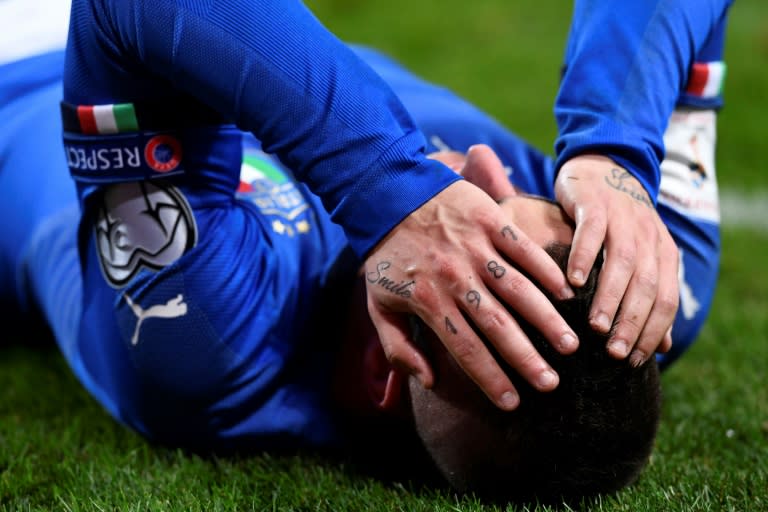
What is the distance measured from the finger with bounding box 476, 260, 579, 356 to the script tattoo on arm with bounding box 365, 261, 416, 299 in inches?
3.1

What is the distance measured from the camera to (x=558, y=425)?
116 cm

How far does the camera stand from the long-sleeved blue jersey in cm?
117

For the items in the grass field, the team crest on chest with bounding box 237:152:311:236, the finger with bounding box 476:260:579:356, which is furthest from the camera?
the team crest on chest with bounding box 237:152:311:236

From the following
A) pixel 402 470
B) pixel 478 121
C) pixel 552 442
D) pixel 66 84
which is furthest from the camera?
pixel 478 121

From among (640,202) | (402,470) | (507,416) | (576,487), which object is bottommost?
(402,470)

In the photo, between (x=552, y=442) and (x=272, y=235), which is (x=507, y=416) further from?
(x=272, y=235)

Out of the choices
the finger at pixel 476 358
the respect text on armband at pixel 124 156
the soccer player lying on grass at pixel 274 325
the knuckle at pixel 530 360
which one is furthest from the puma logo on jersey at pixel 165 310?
the knuckle at pixel 530 360

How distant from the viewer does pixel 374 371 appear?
1.40 m

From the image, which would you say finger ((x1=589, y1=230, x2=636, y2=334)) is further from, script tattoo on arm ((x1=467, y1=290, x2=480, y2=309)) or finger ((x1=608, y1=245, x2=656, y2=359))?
script tattoo on arm ((x1=467, y1=290, x2=480, y2=309))

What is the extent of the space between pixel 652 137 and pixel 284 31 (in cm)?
56

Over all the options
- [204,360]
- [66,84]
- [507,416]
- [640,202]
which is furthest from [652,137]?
[66,84]

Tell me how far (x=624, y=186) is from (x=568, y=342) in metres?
0.27

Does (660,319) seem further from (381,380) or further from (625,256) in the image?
(381,380)

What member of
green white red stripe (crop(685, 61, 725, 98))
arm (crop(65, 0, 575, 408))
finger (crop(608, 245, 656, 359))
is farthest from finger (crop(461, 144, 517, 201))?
green white red stripe (crop(685, 61, 725, 98))
